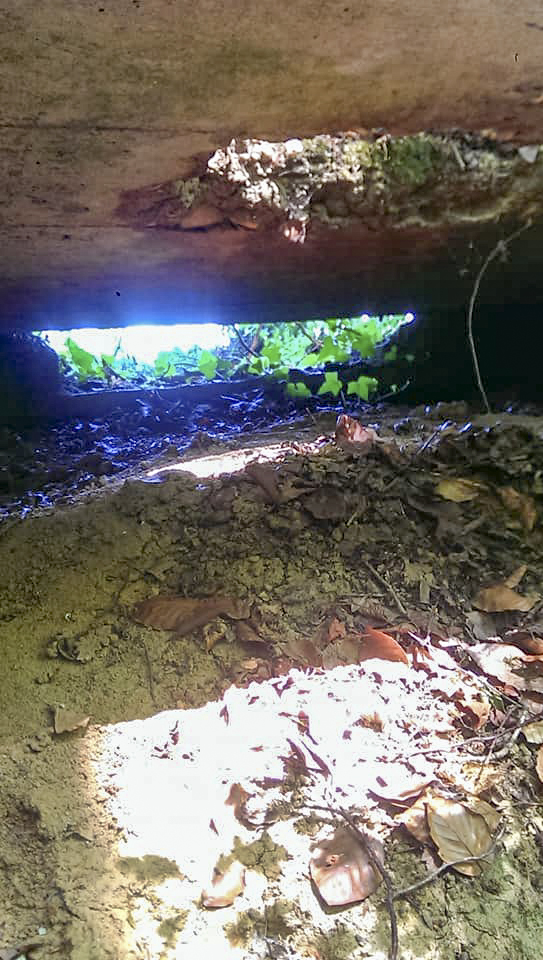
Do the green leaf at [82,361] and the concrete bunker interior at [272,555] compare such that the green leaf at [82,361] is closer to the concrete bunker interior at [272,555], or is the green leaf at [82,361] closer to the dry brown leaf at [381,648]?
the concrete bunker interior at [272,555]

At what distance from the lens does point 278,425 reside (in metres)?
3.70

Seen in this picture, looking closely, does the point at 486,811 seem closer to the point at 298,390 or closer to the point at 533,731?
the point at 533,731

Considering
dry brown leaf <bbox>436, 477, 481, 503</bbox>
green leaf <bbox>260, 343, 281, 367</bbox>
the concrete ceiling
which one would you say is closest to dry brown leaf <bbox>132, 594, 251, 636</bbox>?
dry brown leaf <bbox>436, 477, 481, 503</bbox>

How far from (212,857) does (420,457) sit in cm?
156

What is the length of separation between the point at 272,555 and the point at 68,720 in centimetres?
81

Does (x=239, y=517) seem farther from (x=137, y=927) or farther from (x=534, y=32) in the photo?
(x=534, y=32)

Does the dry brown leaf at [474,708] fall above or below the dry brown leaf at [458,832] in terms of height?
above

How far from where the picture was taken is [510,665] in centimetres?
179

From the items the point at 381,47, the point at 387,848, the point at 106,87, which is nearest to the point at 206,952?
the point at 387,848

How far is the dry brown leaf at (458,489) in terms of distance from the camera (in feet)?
7.19

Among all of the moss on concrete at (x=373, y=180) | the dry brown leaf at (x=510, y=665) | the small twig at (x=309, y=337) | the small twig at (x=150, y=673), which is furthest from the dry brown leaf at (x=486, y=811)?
the small twig at (x=309, y=337)

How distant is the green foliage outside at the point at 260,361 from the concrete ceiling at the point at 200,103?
70.7 inches

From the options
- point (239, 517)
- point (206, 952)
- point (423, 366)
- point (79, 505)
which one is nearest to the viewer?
point (206, 952)

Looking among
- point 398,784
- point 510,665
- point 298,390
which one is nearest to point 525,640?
point 510,665
